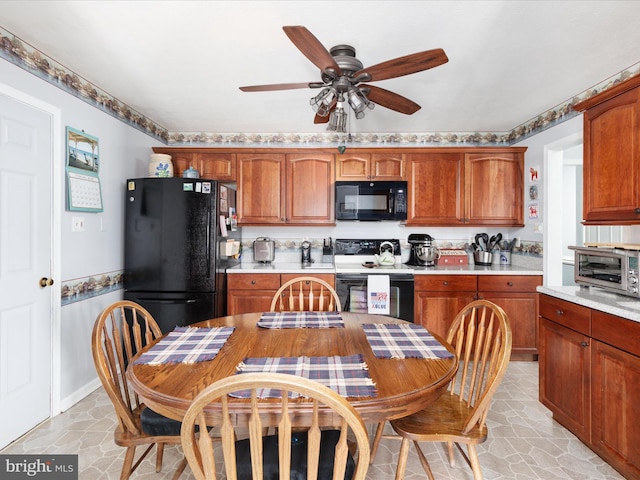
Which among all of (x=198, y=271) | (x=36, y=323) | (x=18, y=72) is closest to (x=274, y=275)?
(x=198, y=271)

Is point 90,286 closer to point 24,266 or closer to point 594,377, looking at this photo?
point 24,266

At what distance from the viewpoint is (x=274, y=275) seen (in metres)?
3.32

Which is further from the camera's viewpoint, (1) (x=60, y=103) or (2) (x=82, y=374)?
(2) (x=82, y=374)

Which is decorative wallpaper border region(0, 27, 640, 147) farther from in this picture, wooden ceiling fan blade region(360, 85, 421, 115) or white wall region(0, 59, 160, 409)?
wooden ceiling fan blade region(360, 85, 421, 115)

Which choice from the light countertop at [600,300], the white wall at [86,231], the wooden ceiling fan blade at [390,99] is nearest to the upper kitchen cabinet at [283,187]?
the white wall at [86,231]

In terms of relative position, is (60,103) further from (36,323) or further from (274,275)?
(274,275)

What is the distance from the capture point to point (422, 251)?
357cm

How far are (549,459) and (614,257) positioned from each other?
1.15m

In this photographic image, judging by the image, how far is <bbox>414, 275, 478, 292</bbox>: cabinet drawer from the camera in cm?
328

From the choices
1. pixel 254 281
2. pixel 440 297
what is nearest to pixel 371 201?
pixel 440 297

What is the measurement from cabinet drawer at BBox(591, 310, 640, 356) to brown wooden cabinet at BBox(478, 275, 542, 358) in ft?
4.74

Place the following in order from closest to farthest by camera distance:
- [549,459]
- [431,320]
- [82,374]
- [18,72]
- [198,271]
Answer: [549,459]
[18,72]
[82,374]
[198,271]
[431,320]

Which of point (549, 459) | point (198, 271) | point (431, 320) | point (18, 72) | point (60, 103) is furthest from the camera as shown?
point (431, 320)

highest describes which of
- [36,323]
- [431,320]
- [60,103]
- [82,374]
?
[60,103]
